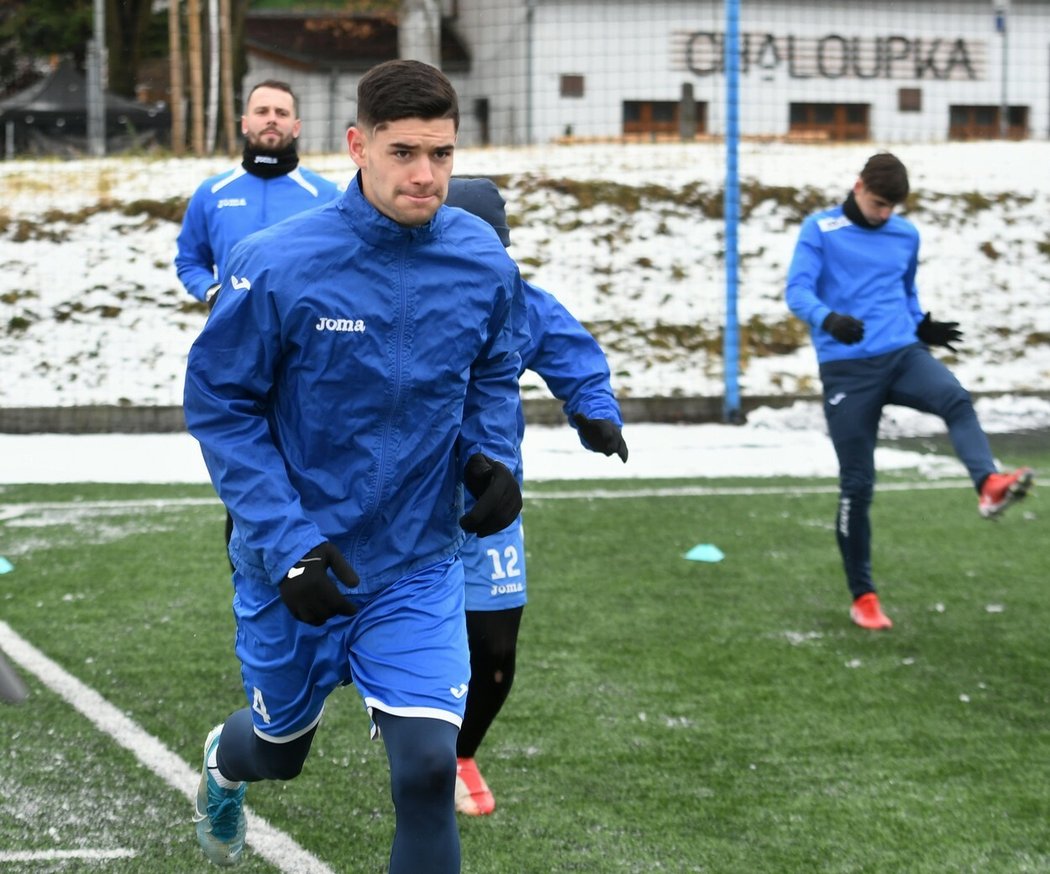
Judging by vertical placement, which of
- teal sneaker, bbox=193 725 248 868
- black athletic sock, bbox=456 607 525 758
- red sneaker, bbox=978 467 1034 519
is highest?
red sneaker, bbox=978 467 1034 519

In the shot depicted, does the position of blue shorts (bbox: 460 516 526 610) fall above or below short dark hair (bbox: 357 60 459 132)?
below

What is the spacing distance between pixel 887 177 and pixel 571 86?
44.9ft

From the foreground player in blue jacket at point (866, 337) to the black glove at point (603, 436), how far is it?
2588mm

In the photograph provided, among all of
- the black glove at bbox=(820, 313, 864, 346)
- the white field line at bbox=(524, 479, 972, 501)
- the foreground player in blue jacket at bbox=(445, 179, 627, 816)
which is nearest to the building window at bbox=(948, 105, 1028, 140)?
the white field line at bbox=(524, 479, 972, 501)

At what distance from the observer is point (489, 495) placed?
11.1 ft

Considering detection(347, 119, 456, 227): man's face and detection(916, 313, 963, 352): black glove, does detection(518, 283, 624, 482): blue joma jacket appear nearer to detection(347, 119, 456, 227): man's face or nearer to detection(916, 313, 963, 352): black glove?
detection(347, 119, 456, 227): man's face

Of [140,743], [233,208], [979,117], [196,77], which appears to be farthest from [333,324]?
[979,117]

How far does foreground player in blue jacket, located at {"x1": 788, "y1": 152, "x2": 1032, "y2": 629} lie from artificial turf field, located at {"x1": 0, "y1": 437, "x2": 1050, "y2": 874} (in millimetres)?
531

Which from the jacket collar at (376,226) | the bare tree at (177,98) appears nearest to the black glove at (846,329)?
A: the jacket collar at (376,226)

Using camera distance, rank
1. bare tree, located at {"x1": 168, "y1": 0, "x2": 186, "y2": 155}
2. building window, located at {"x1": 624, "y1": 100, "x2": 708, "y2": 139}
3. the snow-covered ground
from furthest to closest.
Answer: building window, located at {"x1": 624, "y1": 100, "x2": 708, "y2": 139}
bare tree, located at {"x1": 168, "y1": 0, "x2": 186, "y2": 155}
the snow-covered ground

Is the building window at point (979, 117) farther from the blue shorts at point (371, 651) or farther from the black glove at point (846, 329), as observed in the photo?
the blue shorts at point (371, 651)

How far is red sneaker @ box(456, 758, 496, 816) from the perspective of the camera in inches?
177

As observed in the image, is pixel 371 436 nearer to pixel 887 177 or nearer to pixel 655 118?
pixel 887 177

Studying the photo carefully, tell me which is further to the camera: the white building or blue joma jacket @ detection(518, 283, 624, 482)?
the white building
